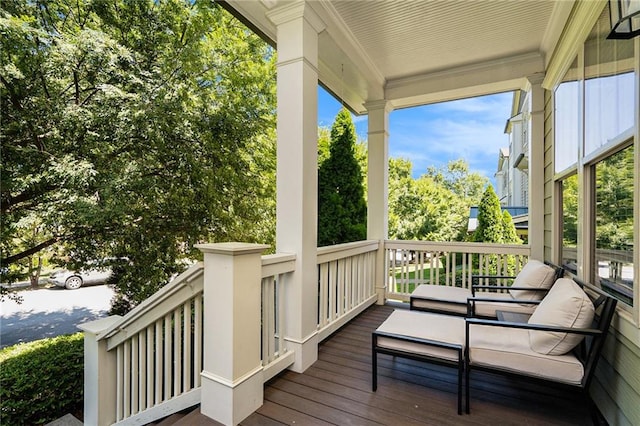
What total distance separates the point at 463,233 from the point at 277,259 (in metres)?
11.5

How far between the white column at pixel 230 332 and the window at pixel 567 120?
274 cm

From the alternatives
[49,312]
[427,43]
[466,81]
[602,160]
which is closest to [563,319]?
[602,160]

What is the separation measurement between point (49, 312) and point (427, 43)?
1076 cm

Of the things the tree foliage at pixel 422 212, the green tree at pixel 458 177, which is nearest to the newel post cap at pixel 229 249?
the tree foliage at pixel 422 212

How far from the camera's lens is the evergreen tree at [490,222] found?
5750mm

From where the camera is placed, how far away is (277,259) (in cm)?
229

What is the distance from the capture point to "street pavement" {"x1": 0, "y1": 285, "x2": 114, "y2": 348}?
6914 mm

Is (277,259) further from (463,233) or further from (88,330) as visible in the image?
(463,233)

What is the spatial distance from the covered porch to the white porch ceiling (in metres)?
0.02

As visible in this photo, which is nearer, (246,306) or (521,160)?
(246,306)

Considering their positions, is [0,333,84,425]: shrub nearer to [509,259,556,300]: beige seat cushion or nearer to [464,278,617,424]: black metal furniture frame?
[464,278,617,424]: black metal furniture frame

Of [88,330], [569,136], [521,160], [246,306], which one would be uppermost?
[521,160]

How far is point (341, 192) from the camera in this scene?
5.35 m

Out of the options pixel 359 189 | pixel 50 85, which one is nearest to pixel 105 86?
pixel 50 85
